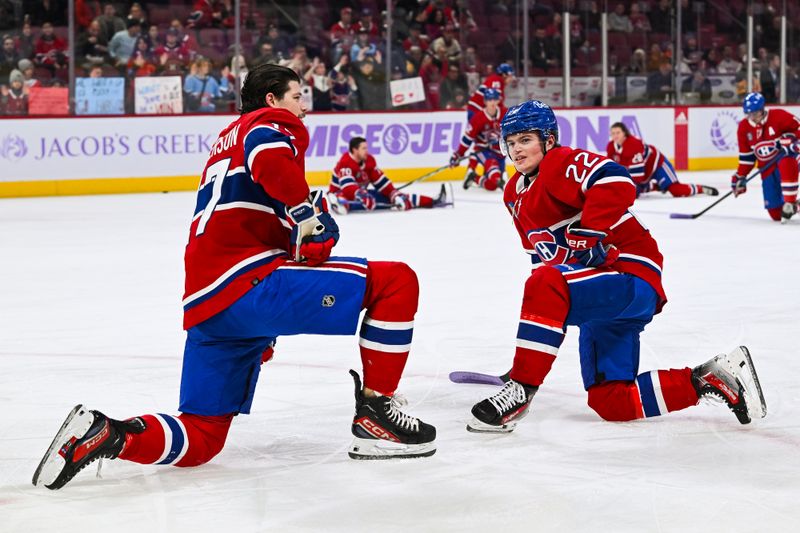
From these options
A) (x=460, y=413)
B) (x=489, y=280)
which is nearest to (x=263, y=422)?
(x=460, y=413)

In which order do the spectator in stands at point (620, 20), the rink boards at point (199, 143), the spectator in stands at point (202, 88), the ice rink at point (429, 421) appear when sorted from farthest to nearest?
the spectator in stands at point (620, 20) < the spectator in stands at point (202, 88) < the rink boards at point (199, 143) < the ice rink at point (429, 421)

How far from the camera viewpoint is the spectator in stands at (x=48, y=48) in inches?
443

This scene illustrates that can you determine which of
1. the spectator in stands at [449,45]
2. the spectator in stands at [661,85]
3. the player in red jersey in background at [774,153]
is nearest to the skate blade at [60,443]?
the player in red jersey in background at [774,153]

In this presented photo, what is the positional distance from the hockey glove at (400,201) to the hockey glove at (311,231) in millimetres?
7304

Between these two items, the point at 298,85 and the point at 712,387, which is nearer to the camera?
the point at 298,85

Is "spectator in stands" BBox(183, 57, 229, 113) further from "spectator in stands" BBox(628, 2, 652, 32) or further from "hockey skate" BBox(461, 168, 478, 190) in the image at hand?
"spectator in stands" BBox(628, 2, 652, 32)

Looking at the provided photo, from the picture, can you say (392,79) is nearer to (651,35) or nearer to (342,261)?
(651,35)

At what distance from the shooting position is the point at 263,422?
3180 mm

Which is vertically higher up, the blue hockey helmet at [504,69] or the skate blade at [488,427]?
the blue hockey helmet at [504,69]

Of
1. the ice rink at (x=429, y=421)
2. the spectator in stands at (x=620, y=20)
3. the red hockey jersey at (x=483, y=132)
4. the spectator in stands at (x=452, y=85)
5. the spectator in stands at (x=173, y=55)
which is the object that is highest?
the spectator in stands at (x=620, y=20)

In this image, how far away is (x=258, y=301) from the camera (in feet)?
8.48

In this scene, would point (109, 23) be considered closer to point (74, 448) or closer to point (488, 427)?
point (488, 427)

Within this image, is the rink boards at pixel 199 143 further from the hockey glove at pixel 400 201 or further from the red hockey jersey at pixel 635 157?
the red hockey jersey at pixel 635 157

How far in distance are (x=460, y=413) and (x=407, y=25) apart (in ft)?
34.2
